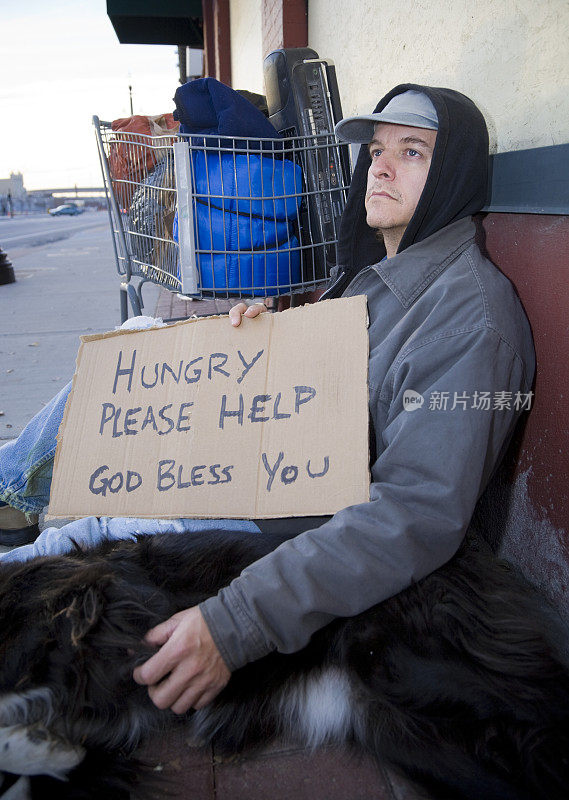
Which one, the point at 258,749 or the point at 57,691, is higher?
the point at 57,691

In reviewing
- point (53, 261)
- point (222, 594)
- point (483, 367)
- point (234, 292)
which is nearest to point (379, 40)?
point (234, 292)

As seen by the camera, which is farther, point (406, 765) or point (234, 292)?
point (234, 292)

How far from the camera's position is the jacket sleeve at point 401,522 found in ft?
4.25

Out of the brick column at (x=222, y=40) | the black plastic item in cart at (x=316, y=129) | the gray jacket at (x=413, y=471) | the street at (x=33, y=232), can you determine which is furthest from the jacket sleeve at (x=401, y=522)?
the street at (x=33, y=232)

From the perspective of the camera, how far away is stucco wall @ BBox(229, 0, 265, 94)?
6.99 metres

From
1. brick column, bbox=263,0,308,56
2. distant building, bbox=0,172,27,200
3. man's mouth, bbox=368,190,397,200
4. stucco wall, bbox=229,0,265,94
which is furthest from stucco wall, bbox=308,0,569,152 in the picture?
distant building, bbox=0,172,27,200

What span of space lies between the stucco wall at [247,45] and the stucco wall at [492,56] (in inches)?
147

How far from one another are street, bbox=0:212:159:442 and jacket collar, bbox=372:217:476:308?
2.47m

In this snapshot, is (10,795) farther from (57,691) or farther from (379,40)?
(379,40)

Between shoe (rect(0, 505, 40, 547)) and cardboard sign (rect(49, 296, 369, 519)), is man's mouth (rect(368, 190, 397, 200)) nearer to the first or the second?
cardboard sign (rect(49, 296, 369, 519))

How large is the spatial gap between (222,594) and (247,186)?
1939 mm

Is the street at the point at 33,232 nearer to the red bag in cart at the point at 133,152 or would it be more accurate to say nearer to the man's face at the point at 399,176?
the red bag in cart at the point at 133,152

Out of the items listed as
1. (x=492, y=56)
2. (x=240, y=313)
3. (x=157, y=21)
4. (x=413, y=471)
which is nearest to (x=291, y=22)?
(x=492, y=56)

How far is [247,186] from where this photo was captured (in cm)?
278
